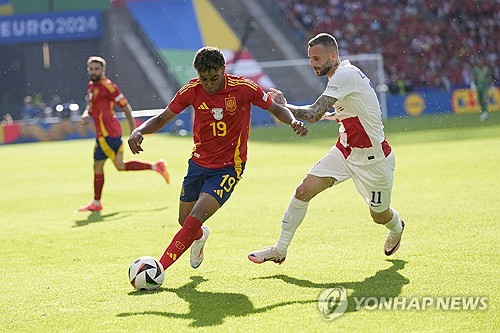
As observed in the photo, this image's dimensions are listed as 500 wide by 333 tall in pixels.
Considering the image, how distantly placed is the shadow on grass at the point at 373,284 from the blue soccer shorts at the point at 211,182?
81 cm

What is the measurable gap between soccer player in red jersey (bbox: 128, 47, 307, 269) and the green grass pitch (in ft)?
1.99

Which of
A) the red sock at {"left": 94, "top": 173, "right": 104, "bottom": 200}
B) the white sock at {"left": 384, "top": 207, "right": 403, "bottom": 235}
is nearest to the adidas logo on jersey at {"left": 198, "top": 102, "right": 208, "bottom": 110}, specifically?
the white sock at {"left": 384, "top": 207, "right": 403, "bottom": 235}

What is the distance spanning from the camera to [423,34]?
37625 millimetres

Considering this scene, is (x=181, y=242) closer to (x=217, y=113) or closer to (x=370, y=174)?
(x=217, y=113)

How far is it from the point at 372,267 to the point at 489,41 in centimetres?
3142

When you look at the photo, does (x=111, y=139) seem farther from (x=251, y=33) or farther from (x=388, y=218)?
(x=251, y=33)

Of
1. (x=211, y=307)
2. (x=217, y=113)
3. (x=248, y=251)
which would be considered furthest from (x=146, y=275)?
(x=248, y=251)

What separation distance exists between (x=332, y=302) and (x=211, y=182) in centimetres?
167

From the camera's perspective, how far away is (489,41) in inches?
1463

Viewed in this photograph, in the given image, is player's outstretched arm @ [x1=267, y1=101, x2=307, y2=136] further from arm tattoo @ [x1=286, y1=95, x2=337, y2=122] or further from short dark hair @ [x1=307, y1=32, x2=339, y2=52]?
short dark hair @ [x1=307, y1=32, x2=339, y2=52]

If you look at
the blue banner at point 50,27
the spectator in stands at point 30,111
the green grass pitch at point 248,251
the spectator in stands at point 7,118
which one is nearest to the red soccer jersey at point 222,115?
the green grass pitch at point 248,251

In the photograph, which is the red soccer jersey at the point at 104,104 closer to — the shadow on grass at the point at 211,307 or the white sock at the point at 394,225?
the white sock at the point at 394,225

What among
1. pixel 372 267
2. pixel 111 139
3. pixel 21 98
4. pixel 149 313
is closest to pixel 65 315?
pixel 149 313

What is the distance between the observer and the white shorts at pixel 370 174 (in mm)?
7781
